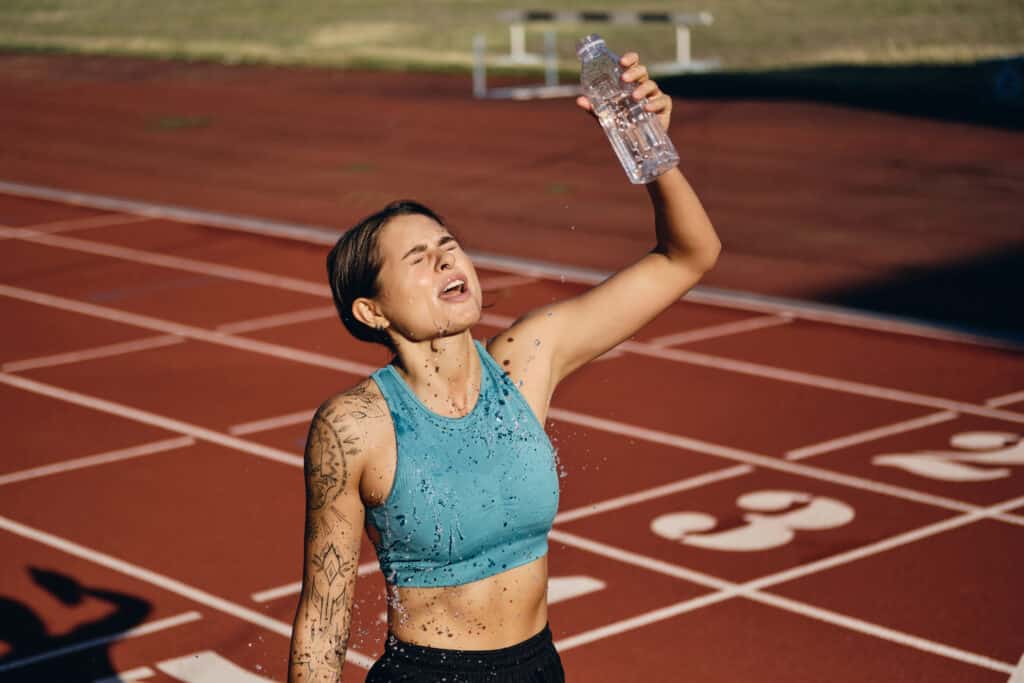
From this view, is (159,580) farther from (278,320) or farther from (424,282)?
(278,320)

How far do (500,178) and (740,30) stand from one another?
50.8ft

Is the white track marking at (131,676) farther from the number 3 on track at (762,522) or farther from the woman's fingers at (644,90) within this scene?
the woman's fingers at (644,90)

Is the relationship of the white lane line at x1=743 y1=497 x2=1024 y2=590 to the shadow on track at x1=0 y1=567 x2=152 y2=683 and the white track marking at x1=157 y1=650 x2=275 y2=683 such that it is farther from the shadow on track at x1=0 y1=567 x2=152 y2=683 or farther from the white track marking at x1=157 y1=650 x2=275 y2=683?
the shadow on track at x1=0 y1=567 x2=152 y2=683

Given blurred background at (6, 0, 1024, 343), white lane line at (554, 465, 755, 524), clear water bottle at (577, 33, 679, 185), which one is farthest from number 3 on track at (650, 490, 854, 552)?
clear water bottle at (577, 33, 679, 185)

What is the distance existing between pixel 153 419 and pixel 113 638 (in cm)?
319

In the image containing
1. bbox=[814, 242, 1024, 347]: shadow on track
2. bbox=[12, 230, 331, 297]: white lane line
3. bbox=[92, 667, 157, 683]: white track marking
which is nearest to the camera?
bbox=[92, 667, 157, 683]: white track marking

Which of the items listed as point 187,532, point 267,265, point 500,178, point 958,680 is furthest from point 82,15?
point 958,680

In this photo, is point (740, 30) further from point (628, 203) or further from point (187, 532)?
point (187, 532)

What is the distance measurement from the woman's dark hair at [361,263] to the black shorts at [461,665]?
0.63m

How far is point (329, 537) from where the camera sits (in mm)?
3377

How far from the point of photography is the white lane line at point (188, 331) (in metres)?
11.0

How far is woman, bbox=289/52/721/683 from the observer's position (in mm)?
3373

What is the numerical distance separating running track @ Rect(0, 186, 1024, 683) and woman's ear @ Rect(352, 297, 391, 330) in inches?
21.4

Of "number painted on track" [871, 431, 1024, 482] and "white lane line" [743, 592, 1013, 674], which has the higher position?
"number painted on track" [871, 431, 1024, 482]
